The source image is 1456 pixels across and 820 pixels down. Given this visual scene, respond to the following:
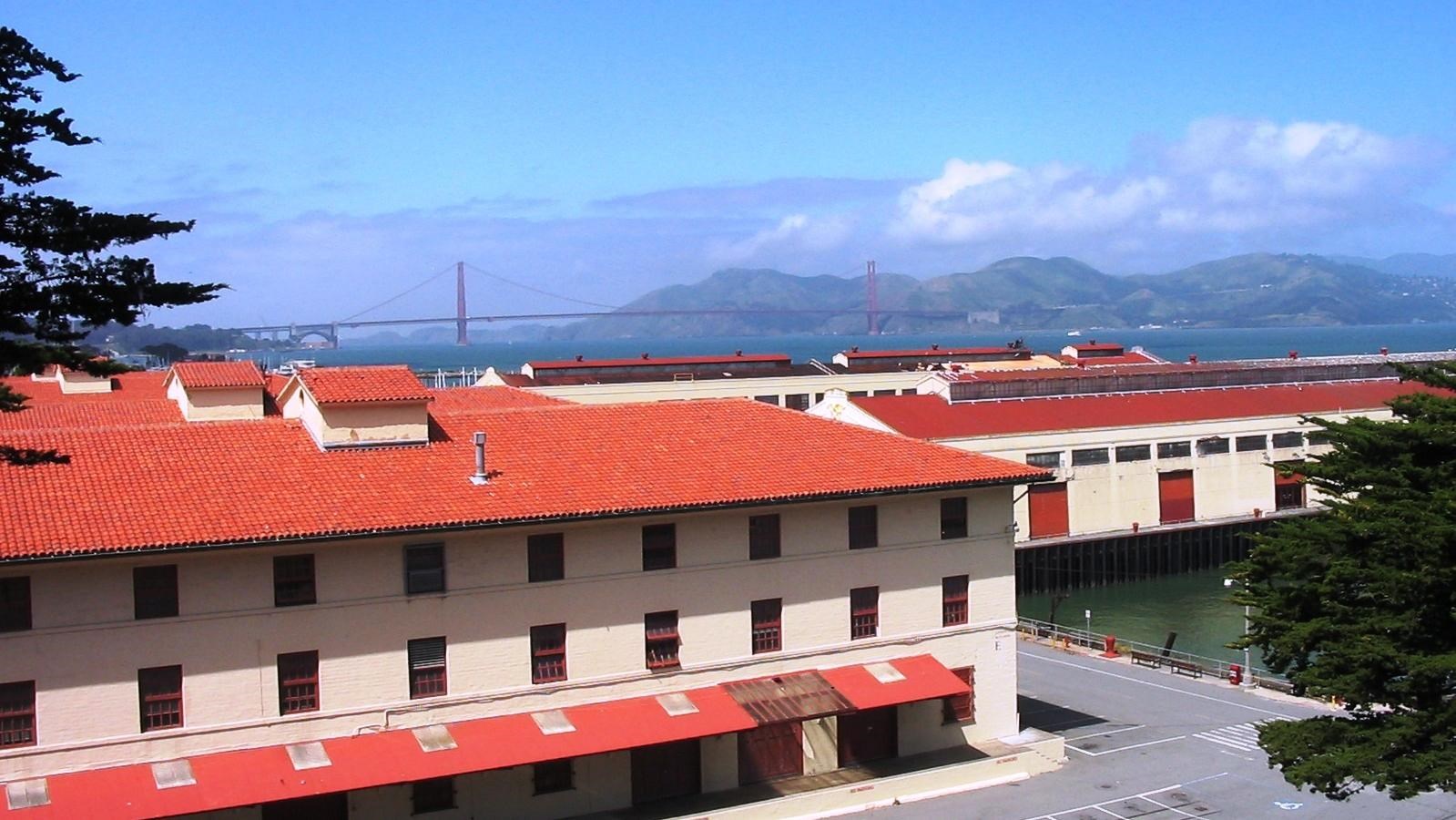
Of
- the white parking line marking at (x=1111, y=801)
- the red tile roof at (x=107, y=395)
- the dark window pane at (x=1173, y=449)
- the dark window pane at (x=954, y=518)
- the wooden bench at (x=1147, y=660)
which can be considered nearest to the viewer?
the white parking line marking at (x=1111, y=801)

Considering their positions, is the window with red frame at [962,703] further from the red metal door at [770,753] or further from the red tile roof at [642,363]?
the red tile roof at [642,363]

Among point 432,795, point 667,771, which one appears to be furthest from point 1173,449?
point 432,795

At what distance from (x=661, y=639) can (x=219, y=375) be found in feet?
67.3

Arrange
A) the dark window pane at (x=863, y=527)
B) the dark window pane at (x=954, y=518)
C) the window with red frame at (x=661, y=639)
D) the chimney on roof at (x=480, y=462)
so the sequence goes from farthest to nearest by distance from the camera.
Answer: the dark window pane at (x=954, y=518)
the dark window pane at (x=863, y=527)
the window with red frame at (x=661, y=639)
the chimney on roof at (x=480, y=462)

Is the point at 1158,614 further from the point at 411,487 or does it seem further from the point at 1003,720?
the point at 411,487

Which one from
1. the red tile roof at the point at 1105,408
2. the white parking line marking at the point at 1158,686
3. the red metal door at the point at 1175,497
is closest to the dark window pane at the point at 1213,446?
the red tile roof at the point at 1105,408

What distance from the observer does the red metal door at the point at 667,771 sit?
32375mm

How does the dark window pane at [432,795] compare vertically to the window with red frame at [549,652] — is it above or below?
below

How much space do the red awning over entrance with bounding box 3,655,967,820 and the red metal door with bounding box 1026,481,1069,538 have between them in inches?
1676

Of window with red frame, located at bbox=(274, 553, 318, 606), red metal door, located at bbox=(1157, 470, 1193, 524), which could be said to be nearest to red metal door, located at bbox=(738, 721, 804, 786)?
window with red frame, located at bbox=(274, 553, 318, 606)

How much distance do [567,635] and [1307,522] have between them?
1485cm

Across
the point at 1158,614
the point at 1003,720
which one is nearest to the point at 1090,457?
the point at 1158,614

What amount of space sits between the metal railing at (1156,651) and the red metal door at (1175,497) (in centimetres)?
2153

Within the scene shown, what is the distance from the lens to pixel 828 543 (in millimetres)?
34969
